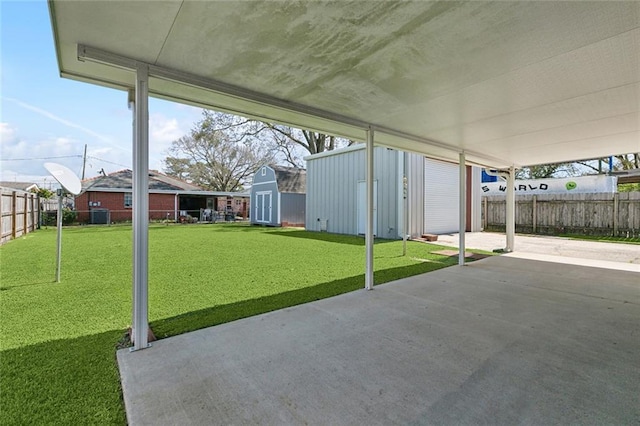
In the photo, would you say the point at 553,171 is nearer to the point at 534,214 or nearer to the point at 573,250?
the point at 534,214

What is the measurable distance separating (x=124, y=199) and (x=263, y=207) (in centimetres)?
1013

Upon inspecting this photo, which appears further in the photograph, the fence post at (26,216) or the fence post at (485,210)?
the fence post at (485,210)

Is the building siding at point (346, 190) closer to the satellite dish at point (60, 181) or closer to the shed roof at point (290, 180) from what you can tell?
the shed roof at point (290, 180)

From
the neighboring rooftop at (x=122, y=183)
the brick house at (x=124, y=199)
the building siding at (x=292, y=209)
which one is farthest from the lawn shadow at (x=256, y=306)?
the neighboring rooftop at (x=122, y=183)

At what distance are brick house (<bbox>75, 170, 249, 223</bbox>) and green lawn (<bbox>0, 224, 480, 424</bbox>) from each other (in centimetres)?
1213

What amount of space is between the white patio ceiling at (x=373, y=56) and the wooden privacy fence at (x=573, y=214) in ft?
28.8

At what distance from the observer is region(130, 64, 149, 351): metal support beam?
2.53 meters

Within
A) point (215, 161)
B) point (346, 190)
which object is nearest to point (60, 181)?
point (346, 190)

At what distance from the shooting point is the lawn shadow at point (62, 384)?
1717 mm

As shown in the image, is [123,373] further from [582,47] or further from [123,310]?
[582,47]

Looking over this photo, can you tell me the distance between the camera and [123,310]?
136 inches

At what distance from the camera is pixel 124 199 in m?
20.4

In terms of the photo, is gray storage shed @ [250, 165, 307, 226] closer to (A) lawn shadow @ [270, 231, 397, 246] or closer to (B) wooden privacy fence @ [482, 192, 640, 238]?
(A) lawn shadow @ [270, 231, 397, 246]

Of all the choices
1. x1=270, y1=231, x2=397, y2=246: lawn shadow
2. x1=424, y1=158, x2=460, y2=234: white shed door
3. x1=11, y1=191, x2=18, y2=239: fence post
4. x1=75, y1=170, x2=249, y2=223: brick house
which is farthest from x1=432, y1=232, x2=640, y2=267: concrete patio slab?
x1=75, y1=170, x2=249, y2=223: brick house
